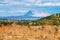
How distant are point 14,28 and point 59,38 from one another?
11.0 feet

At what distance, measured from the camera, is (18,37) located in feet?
51.9

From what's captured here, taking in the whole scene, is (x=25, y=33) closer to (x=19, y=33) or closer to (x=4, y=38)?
(x=19, y=33)

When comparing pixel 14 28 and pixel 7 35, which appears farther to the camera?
pixel 14 28

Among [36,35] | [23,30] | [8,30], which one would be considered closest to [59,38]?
[36,35]

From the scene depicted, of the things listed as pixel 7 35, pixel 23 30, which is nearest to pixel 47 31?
pixel 23 30

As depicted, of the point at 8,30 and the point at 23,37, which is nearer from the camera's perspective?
the point at 23,37

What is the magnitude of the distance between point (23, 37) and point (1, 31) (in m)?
2.10

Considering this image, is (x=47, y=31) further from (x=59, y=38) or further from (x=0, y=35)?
(x=0, y=35)

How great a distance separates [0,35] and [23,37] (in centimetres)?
164

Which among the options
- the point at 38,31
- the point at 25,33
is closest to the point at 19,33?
the point at 25,33

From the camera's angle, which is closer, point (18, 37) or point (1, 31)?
point (18, 37)

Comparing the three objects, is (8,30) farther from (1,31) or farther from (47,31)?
(47,31)

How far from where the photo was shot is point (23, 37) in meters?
15.6

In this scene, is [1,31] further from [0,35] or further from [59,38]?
[59,38]
